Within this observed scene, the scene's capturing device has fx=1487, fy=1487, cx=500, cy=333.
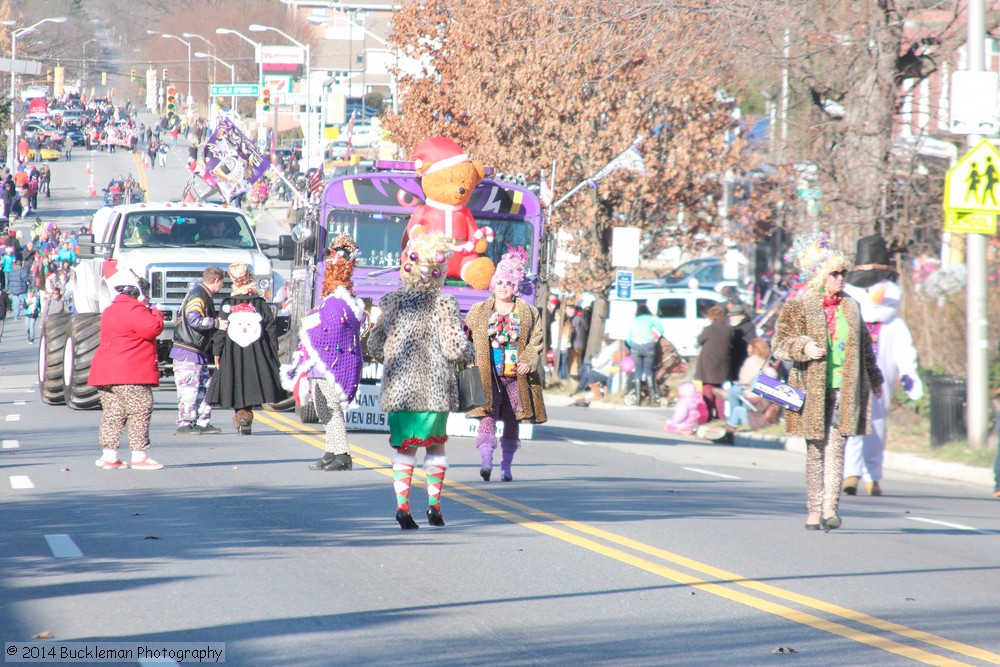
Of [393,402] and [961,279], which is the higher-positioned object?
[961,279]

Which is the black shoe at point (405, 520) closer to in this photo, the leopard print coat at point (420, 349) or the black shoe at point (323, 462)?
the leopard print coat at point (420, 349)

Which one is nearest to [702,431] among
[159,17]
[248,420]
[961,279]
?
[961,279]

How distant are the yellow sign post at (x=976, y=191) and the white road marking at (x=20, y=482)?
31.9ft

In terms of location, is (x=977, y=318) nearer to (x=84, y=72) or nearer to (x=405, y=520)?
(x=405, y=520)

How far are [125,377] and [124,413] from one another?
0.31m

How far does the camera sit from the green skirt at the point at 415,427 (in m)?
9.70

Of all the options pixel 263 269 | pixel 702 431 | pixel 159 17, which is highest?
pixel 159 17

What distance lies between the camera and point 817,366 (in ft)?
33.5

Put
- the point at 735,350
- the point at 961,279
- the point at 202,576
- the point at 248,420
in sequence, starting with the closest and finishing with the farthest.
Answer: the point at 202,576 → the point at 248,420 → the point at 961,279 → the point at 735,350

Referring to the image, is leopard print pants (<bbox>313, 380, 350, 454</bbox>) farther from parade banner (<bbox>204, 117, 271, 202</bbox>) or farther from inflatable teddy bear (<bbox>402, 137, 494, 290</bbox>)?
parade banner (<bbox>204, 117, 271, 202</bbox>)

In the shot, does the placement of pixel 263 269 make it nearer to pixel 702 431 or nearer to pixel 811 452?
pixel 702 431

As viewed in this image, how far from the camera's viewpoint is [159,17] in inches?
5541

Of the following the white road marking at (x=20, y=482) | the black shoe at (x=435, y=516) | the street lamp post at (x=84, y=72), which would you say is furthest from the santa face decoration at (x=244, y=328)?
the street lamp post at (x=84, y=72)

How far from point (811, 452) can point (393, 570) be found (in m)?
3.45
